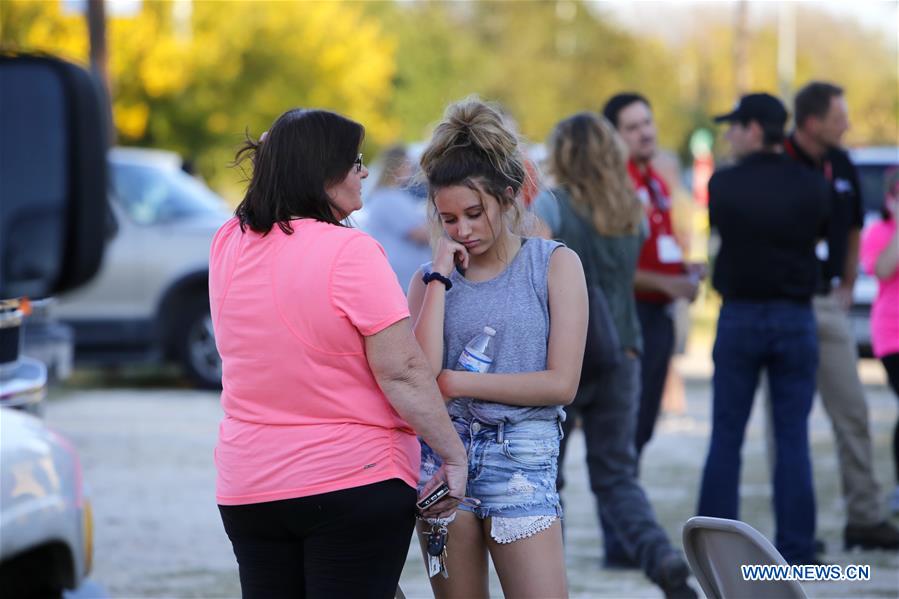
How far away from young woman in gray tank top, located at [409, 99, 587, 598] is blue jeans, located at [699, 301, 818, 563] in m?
2.65

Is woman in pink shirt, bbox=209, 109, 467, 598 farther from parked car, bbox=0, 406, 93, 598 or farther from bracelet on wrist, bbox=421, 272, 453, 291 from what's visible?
parked car, bbox=0, 406, 93, 598

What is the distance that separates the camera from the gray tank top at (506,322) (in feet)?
11.7

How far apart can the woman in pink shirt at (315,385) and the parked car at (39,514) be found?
51cm

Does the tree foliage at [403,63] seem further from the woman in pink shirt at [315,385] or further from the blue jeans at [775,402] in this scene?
the blue jeans at [775,402]

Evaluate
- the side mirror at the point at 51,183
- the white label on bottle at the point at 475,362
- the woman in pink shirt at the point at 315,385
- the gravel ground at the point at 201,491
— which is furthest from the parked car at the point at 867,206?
the side mirror at the point at 51,183

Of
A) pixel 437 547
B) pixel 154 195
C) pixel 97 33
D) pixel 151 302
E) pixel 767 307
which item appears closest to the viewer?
pixel 437 547

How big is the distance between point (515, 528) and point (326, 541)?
53 centimetres

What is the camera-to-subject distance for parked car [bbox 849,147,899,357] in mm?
11742

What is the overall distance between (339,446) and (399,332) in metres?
0.29

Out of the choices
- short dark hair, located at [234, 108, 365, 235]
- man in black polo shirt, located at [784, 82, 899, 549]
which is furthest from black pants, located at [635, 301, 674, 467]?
short dark hair, located at [234, 108, 365, 235]

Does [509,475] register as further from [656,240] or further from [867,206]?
[867,206]

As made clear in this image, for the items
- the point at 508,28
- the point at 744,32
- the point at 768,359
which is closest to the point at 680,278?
the point at 768,359

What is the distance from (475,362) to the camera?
3525 mm

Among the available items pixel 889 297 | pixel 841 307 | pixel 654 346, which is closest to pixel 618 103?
pixel 654 346
